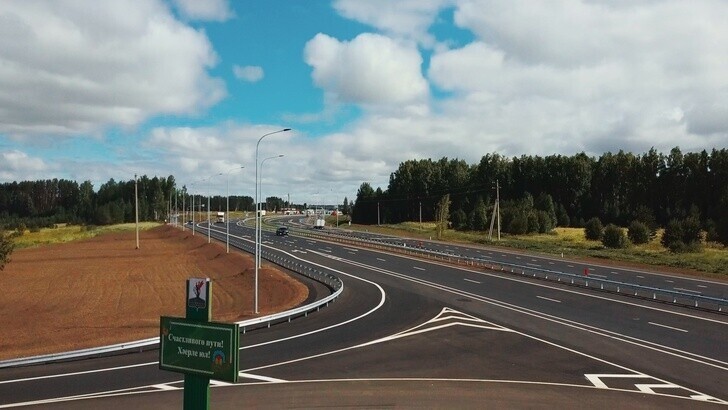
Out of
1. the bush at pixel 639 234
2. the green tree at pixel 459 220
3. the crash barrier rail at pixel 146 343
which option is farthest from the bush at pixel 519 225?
the crash barrier rail at pixel 146 343

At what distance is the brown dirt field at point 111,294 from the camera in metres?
28.3

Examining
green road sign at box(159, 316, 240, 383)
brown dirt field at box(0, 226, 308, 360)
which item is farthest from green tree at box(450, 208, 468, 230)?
green road sign at box(159, 316, 240, 383)

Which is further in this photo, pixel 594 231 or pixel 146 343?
pixel 594 231

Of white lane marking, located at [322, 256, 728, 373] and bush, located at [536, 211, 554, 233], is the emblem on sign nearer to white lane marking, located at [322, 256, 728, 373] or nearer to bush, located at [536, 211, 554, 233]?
white lane marking, located at [322, 256, 728, 373]

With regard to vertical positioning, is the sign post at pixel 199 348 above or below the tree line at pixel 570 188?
below

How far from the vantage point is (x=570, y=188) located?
5531 inches

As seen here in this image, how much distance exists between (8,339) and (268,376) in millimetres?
16200

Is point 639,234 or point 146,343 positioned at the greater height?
point 639,234

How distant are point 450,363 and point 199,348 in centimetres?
1273

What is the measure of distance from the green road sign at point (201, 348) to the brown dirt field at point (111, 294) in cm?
1695

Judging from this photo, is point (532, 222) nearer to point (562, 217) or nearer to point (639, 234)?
point (639, 234)

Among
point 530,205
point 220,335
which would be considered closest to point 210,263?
point 220,335

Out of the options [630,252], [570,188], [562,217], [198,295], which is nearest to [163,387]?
[198,295]

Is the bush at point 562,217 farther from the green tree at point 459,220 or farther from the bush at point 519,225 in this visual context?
the bush at point 519,225
